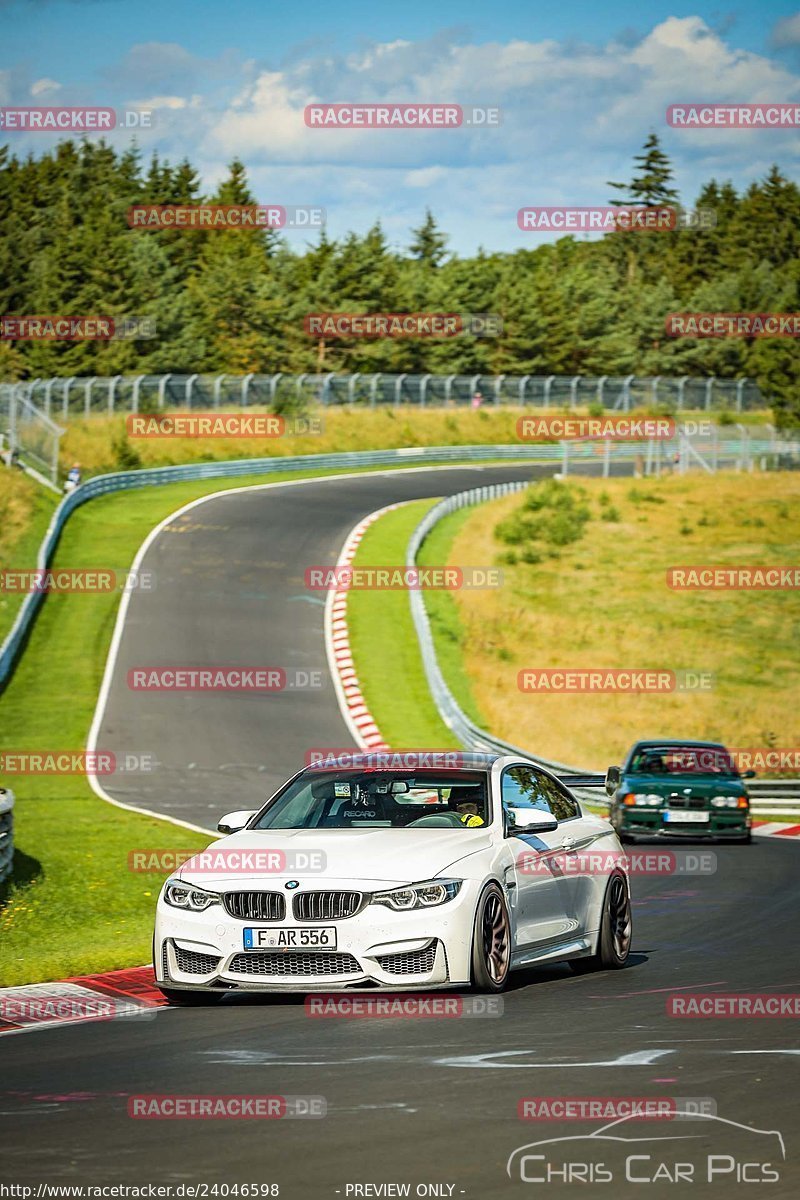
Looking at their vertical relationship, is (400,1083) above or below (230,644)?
above

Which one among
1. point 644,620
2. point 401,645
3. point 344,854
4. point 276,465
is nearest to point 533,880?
point 344,854

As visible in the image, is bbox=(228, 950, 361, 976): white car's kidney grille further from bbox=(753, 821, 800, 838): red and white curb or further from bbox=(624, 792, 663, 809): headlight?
bbox=(753, 821, 800, 838): red and white curb

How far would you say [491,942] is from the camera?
1088cm

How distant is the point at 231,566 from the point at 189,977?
40.9 meters

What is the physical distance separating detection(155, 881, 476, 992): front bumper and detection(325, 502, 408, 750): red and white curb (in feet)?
74.9

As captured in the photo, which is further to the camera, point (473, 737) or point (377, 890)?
point (473, 737)

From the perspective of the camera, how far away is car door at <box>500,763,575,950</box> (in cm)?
1142

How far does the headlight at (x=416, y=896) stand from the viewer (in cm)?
1047

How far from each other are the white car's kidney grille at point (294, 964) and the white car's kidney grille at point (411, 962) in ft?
0.56

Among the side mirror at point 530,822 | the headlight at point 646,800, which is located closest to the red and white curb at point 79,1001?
the side mirror at point 530,822

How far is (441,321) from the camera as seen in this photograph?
108375 mm

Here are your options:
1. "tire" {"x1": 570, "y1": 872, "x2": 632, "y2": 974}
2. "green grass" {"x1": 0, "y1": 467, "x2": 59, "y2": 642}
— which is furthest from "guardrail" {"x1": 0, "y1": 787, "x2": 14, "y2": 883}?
"green grass" {"x1": 0, "y1": 467, "x2": 59, "y2": 642}

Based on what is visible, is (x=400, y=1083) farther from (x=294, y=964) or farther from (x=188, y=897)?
(x=188, y=897)

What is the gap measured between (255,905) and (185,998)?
89 cm
